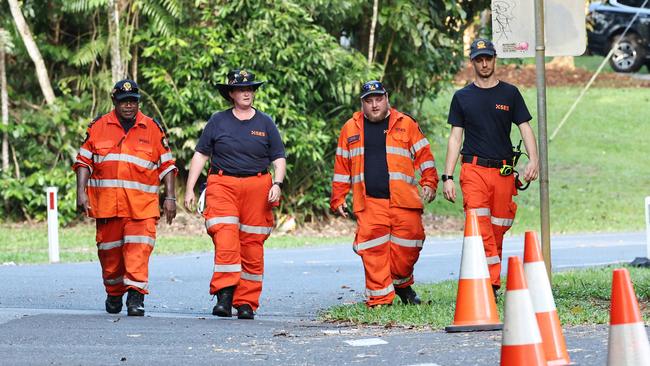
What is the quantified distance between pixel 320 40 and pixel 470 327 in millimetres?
14273

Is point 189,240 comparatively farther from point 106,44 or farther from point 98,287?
point 98,287

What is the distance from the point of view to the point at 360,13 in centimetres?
2420

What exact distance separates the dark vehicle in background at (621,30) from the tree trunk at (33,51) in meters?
16.6

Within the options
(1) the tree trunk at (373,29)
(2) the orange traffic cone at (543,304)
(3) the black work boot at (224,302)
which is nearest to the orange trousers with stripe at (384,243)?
(3) the black work boot at (224,302)

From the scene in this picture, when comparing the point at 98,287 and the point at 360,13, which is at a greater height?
the point at 360,13

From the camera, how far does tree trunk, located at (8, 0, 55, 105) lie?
22750mm

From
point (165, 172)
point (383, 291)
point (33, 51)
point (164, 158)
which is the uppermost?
point (33, 51)

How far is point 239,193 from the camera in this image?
10977 millimetres

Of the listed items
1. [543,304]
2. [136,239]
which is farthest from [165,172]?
[543,304]

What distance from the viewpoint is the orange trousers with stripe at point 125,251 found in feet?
36.5

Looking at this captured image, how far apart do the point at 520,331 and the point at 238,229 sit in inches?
194

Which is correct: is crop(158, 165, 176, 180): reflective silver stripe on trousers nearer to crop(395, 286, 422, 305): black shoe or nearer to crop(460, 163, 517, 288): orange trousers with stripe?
crop(395, 286, 422, 305): black shoe

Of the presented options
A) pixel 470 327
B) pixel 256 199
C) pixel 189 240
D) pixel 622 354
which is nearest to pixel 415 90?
pixel 189 240

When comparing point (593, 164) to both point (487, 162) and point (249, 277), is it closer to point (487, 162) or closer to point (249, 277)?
point (487, 162)
